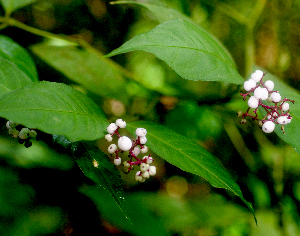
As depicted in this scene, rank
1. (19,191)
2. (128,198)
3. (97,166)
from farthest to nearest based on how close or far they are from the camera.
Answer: (128,198) → (19,191) → (97,166)

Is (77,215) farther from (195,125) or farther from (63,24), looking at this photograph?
(63,24)

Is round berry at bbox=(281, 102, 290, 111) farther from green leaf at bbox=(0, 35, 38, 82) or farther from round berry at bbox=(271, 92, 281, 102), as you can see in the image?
green leaf at bbox=(0, 35, 38, 82)

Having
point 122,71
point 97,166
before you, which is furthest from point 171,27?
point 122,71

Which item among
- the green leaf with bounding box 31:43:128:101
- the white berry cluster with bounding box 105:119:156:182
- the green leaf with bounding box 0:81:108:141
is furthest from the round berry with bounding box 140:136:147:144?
the green leaf with bounding box 31:43:128:101

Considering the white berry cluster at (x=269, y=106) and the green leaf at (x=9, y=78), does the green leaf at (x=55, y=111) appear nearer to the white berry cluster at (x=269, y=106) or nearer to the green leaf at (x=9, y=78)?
the green leaf at (x=9, y=78)

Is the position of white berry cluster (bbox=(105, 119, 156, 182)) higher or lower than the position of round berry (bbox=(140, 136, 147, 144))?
lower

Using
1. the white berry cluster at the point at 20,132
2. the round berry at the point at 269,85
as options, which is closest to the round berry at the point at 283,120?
the round berry at the point at 269,85
